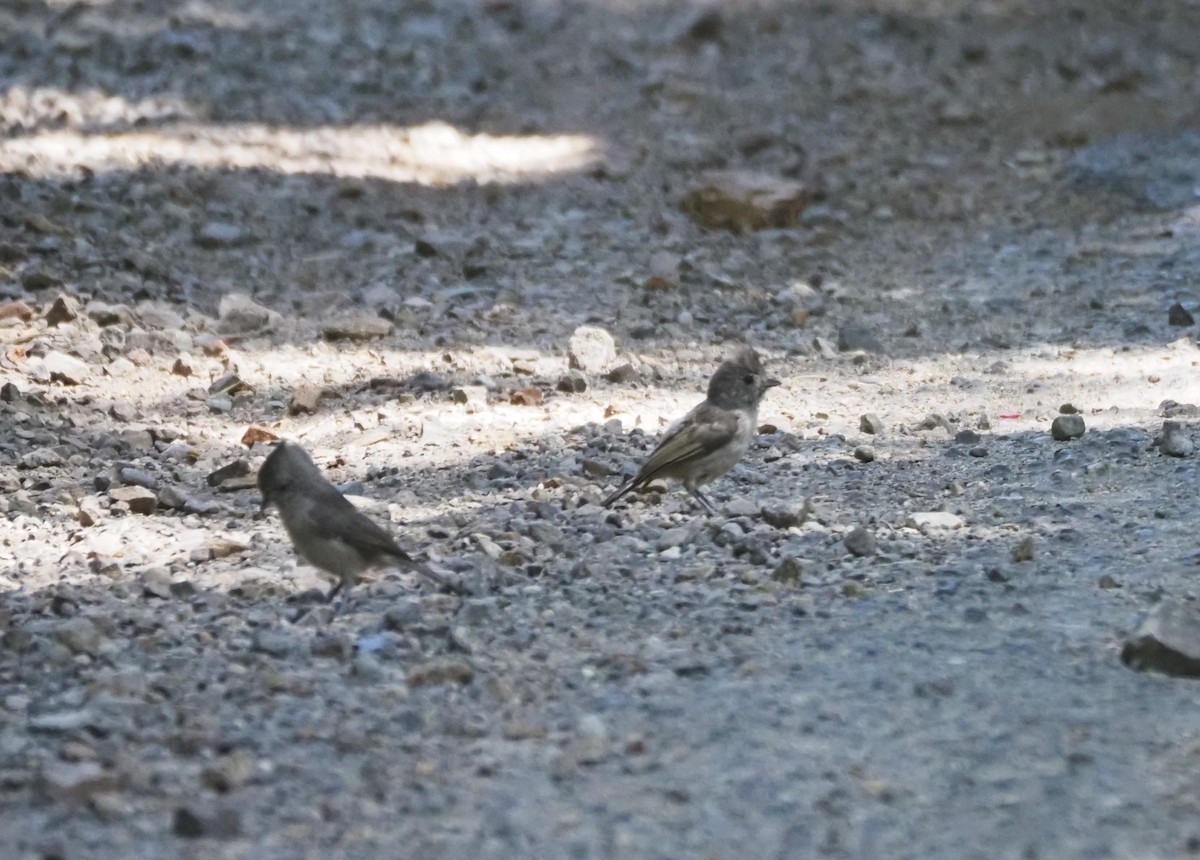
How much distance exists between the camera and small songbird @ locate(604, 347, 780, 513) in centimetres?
659

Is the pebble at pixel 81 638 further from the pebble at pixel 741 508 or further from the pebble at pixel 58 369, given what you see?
the pebble at pixel 58 369

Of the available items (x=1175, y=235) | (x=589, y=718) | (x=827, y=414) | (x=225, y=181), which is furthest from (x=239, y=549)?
(x=1175, y=235)

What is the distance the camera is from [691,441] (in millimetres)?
6578

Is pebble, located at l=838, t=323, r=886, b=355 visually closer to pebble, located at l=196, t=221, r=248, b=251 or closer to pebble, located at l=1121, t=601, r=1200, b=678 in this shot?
pebble, located at l=196, t=221, r=248, b=251

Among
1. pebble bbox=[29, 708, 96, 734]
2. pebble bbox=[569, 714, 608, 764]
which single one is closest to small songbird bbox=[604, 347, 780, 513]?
pebble bbox=[569, 714, 608, 764]

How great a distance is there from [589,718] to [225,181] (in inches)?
294

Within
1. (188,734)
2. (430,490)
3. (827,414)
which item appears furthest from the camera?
(827,414)

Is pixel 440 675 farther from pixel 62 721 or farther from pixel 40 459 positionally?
pixel 40 459

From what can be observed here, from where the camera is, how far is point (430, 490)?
692 cm

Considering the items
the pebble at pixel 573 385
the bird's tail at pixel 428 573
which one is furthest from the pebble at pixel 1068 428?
the bird's tail at pixel 428 573

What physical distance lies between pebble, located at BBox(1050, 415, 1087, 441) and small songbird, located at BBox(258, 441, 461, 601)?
10.4 ft

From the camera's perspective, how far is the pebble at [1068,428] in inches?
293

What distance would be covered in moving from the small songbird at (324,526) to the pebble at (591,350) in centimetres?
305

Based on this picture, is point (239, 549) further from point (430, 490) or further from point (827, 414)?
point (827, 414)
